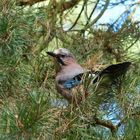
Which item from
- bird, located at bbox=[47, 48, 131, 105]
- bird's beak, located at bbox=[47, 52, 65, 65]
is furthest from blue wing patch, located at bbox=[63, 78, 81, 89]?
bird's beak, located at bbox=[47, 52, 65, 65]

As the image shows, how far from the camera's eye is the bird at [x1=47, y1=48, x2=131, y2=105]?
1.32m

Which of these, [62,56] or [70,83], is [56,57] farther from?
[70,83]

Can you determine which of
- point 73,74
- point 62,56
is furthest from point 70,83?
point 62,56

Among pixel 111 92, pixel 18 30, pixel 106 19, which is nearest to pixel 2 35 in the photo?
pixel 18 30

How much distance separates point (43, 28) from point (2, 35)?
188 millimetres

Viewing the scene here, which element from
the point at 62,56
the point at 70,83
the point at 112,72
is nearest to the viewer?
the point at 112,72

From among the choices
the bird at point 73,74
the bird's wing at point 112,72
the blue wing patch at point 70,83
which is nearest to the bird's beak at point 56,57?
the bird at point 73,74

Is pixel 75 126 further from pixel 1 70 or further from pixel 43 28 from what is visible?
pixel 43 28

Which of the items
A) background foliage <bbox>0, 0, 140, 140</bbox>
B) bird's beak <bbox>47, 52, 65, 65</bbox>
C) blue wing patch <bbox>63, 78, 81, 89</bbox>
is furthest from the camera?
bird's beak <bbox>47, 52, 65, 65</bbox>

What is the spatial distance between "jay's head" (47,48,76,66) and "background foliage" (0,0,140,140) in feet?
0.06

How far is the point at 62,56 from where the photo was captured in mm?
1774

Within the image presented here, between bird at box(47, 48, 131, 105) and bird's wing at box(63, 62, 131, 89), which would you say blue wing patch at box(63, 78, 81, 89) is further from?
bird's wing at box(63, 62, 131, 89)

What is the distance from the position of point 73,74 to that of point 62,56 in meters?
0.12

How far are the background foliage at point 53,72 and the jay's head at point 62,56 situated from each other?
0.02 metres
